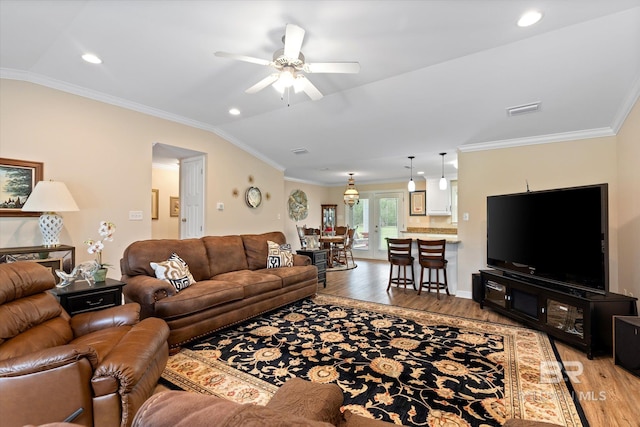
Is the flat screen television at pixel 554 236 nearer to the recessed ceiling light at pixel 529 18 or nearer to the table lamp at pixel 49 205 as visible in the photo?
the recessed ceiling light at pixel 529 18

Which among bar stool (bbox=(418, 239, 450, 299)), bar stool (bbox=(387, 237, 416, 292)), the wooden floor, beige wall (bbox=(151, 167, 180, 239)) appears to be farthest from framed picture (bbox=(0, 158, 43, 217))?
bar stool (bbox=(418, 239, 450, 299))

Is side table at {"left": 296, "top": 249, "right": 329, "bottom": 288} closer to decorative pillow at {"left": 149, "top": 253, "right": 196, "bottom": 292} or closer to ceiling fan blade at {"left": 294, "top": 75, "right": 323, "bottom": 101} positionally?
decorative pillow at {"left": 149, "top": 253, "right": 196, "bottom": 292}

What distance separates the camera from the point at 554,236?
10.6 ft

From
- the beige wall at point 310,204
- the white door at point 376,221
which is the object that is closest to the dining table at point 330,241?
the beige wall at point 310,204

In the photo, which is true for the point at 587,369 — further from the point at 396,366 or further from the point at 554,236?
the point at 396,366

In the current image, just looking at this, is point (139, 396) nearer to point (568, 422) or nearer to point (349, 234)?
point (568, 422)

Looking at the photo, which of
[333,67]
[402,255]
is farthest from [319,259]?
[333,67]

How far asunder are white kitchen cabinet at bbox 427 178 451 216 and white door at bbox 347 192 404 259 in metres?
1.10

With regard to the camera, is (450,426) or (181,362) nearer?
(450,426)

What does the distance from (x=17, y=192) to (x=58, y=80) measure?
1.38m

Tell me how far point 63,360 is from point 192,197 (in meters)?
4.09

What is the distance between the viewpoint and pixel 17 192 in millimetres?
3207

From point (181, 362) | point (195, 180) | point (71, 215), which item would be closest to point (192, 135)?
point (195, 180)

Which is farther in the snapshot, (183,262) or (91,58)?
(183,262)
